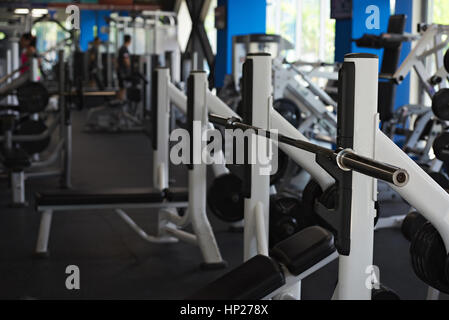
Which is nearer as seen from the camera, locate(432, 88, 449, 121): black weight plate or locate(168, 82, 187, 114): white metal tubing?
locate(432, 88, 449, 121): black weight plate

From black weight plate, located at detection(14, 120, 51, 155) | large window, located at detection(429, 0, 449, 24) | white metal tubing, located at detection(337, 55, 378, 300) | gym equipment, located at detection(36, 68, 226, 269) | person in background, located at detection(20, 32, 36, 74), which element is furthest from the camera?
person in background, located at detection(20, 32, 36, 74)

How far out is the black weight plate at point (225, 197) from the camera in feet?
9.54

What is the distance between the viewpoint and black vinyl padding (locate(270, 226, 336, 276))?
1650mm

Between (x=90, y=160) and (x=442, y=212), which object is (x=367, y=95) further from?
(x=90, y=160)

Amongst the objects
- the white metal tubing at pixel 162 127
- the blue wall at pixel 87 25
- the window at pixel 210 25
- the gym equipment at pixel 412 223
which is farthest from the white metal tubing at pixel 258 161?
the blue wall at pixel 87 25

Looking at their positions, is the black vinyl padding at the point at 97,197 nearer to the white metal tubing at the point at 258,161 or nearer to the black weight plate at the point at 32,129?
the white metal tubing at the point at 258,161

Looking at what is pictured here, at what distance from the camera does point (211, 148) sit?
3.64 m

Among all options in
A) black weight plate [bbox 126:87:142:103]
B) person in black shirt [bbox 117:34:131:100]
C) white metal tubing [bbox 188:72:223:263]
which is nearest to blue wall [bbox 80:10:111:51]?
person in black shirt [bbox 117:34:131:100]

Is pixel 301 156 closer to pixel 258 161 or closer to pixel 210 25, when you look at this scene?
pixel 258 161

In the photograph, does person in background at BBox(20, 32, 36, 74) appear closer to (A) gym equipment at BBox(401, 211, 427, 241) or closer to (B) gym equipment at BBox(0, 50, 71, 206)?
(B) gym equipment at BBox(0, 50, 71, 206)

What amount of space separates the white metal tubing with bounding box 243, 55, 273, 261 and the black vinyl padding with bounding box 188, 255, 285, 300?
1.74 feet

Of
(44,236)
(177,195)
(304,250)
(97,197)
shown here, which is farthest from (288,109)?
(304,250)

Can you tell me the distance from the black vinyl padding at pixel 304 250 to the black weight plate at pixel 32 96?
370 cm

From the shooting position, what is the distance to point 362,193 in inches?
56.6
